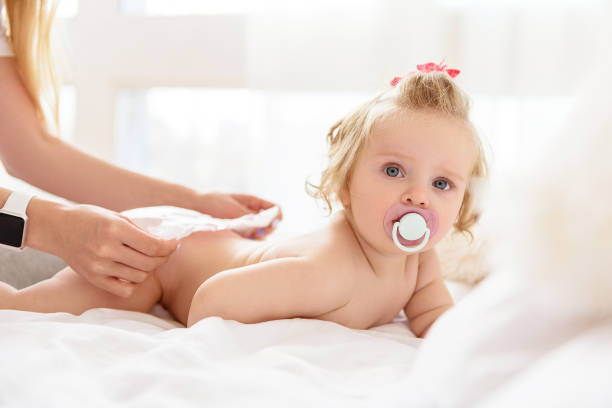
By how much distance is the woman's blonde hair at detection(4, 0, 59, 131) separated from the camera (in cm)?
127

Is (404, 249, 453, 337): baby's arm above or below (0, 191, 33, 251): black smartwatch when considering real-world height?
below

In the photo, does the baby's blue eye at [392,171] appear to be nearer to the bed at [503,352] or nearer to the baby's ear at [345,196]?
the baby's ear at [345,196]

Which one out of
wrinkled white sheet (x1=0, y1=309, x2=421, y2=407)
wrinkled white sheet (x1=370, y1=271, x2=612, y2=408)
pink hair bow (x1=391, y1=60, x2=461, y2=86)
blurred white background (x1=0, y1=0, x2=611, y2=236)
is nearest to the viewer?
wrinkled white sheet (x1=370, y1=271, x2=612, y2=408)

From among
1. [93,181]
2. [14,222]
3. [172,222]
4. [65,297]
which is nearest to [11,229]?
[14,222]

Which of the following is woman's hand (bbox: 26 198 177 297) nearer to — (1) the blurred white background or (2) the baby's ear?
(2) the baby's ear

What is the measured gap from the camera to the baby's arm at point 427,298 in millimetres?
949

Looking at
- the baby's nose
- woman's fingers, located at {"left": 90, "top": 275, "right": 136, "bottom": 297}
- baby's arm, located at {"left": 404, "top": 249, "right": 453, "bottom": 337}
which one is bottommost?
baby's arm, located at {"left": 404, "top": 249, "right": 453, "bottom": 337}

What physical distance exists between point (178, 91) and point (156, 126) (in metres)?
0.18

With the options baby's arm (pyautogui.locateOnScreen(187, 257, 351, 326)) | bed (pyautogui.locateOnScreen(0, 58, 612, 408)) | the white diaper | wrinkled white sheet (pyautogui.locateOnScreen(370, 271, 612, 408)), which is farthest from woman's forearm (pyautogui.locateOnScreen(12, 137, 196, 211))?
wrinkled white sheet (pyautogui.locateOnScreen(370, 271, 612, 408))

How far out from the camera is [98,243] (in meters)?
0.84

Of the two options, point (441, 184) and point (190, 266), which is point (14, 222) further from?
point (441, 184)

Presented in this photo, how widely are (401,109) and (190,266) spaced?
44 centimetres

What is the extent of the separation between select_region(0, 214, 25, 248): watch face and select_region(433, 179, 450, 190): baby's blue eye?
2.03ft

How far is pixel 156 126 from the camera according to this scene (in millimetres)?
2359
